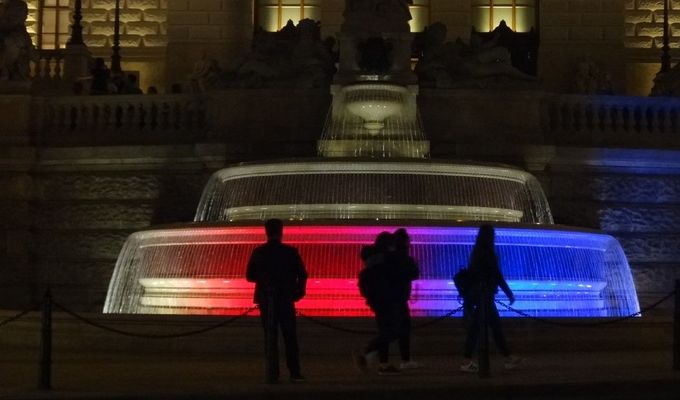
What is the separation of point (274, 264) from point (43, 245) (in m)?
12.8

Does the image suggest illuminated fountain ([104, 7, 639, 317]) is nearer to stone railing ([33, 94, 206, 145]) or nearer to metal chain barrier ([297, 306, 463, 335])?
metal chain barrier ([297, 306, 463, 335])

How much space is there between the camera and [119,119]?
84.6ft

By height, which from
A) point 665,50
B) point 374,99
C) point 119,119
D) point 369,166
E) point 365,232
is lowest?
point 365,232

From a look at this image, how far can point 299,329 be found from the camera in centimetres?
1650

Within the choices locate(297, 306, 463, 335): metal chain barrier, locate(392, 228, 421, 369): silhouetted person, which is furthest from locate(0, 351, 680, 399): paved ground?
locate(392, 228, 421, 369): silhouetted person

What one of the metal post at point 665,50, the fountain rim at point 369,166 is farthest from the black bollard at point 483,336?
the metal post at point 665,50

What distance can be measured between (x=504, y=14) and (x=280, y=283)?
24.7 meters

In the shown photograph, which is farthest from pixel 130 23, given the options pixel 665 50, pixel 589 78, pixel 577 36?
pixel 665 50

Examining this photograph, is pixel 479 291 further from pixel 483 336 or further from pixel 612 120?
pixel 612 120

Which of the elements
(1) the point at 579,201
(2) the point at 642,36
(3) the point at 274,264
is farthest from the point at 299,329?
(2) the point at 642,36

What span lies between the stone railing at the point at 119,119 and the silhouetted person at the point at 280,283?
11777 mm

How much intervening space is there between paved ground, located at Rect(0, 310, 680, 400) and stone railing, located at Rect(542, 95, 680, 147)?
7.84m

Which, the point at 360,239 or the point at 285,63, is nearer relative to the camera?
the point at 360,239

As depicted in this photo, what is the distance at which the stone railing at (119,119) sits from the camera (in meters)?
25.4
